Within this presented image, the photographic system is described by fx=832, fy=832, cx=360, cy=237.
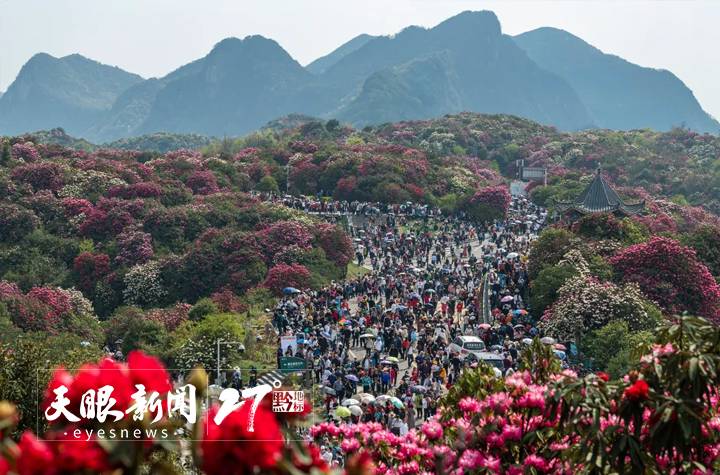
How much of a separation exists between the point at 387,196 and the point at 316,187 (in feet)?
29.7

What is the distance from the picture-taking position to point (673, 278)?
112ft

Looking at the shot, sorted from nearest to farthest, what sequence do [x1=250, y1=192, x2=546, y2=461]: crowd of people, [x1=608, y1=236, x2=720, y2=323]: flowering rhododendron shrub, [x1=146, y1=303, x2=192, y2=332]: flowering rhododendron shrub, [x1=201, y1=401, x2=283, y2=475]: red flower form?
[x1=201, y1=401, x2=283, y2=475]: red flower → [x1=250, y1=192, x2=546, y2=461]: crowd of people → [x1=608, y1=236, x2=720, y2=323]: flowering rhododendron shrub → [x1=146, y1=303, x2=192, y2=332]: flowering rhododendron shrub

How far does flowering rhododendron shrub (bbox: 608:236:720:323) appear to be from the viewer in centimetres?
3356

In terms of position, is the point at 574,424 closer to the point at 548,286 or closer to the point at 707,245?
the point at 548,286

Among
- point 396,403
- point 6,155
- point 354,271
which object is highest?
point 6,155

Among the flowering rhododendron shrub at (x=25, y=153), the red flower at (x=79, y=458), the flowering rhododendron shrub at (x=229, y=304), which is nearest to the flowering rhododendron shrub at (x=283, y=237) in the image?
the flowering rhododendron shrub at (x=229, y=304)

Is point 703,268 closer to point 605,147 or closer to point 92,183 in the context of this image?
point 92,183

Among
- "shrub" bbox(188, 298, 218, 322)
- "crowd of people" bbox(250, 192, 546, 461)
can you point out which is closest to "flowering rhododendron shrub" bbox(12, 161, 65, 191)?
"crowd of people" bbox(250, 192, 546, 461)

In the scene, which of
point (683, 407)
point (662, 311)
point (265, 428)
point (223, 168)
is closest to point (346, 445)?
point (683, 407)

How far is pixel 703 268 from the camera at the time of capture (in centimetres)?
3475

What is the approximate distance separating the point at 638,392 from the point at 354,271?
38788 mm

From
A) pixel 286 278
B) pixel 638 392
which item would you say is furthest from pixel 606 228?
pixel 638 392

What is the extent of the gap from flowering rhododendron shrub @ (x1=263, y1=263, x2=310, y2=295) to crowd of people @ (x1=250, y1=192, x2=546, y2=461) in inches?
41.6

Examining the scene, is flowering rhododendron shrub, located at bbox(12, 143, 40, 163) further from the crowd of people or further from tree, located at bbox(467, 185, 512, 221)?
tree, located at bbox(467, 185, 512, 221)
